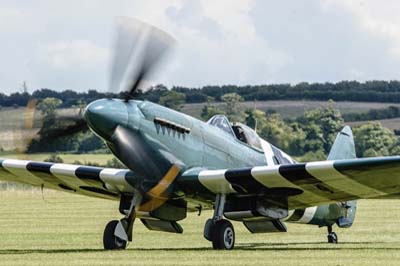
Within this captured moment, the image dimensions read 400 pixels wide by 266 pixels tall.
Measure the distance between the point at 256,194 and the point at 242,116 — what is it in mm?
53078

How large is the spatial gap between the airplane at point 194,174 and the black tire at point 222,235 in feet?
0.06

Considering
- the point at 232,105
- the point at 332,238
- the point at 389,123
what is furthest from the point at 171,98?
the point at 389,123

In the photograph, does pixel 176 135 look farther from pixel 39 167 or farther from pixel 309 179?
pixel 39 167

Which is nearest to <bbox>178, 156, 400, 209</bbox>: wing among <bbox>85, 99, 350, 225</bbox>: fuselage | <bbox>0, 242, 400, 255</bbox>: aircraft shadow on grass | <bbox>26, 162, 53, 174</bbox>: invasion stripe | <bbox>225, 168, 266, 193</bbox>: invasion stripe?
<bbox>225, 168, 266, 193</bbox>: invasion stripe

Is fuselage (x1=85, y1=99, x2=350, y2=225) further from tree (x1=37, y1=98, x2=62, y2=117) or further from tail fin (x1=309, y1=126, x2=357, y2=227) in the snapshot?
tail fin (x1=309, y1=126, x2=357, y2=227)

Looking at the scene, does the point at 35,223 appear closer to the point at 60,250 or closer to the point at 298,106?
the point at 60,250

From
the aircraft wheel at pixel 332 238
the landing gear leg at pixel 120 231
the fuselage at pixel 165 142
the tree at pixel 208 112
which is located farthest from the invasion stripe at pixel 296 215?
the tree at pixel 208 112

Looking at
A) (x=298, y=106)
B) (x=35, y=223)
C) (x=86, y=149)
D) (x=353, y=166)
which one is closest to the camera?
(x=353, y=166)

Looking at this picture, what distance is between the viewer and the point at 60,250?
18.6 meters

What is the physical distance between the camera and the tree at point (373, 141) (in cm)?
7082

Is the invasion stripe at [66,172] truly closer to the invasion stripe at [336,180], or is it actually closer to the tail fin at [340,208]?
the invasion stripe at [336,180]

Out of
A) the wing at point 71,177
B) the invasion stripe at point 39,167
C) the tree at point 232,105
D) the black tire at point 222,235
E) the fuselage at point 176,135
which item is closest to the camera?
the fuselage at point 176,135

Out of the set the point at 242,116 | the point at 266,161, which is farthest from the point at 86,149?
the point at 266,161

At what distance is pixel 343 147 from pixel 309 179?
5.38 meters
